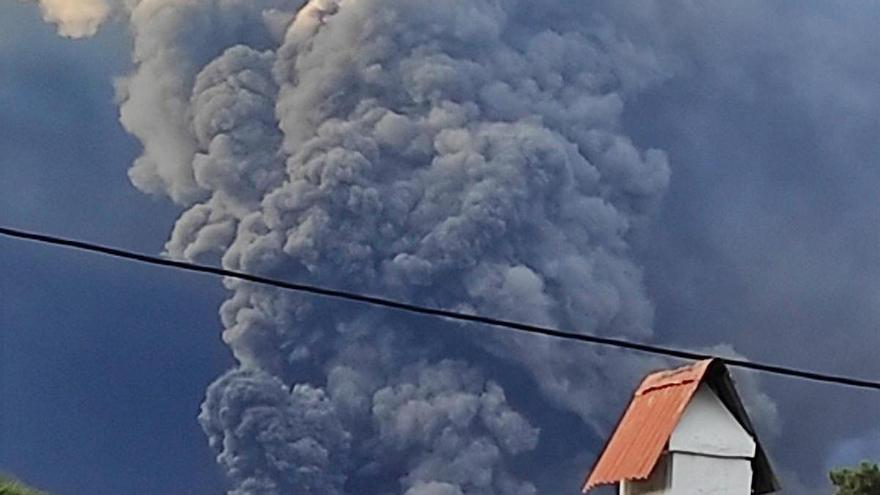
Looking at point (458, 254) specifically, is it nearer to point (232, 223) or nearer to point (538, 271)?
point (538, 271)

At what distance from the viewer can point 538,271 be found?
1208cm

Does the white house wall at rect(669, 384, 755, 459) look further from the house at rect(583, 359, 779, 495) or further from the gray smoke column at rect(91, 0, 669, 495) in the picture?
the gray smoke column at rect(91, 0, 669, 495)

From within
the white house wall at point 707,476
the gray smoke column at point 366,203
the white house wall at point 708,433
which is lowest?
the white house wall at point 707,476

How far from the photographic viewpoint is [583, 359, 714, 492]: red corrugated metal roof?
455cm

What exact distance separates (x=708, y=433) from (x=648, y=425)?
0.76 ft

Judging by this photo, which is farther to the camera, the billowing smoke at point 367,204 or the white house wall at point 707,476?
the billowing smoke at point 367,204

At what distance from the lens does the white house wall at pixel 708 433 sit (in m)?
4.52

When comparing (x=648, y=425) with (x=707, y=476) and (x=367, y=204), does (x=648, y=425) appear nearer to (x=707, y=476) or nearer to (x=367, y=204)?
(x=707, y=476)

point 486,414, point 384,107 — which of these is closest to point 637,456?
point 486,414

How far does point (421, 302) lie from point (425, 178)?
97 cm

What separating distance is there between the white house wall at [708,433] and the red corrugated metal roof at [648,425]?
4cm

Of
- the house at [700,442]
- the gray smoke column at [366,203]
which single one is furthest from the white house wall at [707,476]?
the gray smoke column at [366,203]

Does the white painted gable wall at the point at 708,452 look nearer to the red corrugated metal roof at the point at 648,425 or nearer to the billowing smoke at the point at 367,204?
the red corrugated metal roof at the point at 648,425

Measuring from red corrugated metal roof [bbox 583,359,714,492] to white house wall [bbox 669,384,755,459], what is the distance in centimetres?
4
